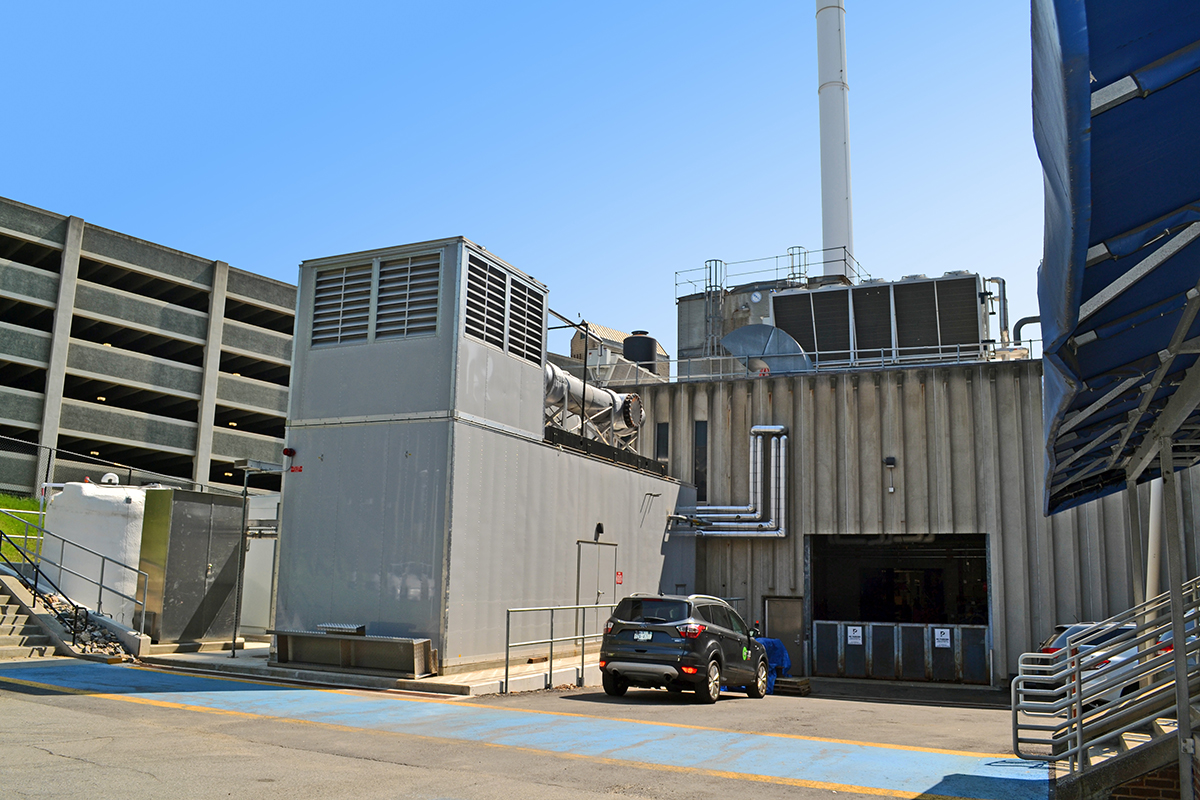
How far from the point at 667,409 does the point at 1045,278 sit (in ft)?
72.6

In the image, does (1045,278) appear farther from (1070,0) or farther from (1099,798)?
(1099,798)

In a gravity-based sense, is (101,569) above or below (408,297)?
below

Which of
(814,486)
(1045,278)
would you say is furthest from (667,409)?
(1045,278)

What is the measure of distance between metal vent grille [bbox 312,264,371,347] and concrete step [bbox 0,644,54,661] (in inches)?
267

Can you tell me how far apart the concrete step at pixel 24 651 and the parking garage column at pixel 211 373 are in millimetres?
36463

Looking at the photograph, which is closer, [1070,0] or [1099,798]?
[1070,0]

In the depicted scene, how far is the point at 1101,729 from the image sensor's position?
8320 mm

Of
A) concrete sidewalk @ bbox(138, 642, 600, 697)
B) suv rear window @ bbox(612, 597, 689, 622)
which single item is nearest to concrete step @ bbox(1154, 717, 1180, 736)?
suv rear window @ bbox(612, 597, 689, 622)

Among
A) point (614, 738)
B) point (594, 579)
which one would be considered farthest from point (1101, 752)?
point (594, 579)

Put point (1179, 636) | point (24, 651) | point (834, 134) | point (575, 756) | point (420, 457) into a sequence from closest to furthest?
point (1179, 636) < point (575, 756) < point (420, 457) < point (24, 651) < point (834, 134)

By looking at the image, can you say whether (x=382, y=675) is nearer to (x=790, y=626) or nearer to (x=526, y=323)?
(x=526, y=323)

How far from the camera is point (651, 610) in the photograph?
14055 millimetres

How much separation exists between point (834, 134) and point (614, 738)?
133 feet

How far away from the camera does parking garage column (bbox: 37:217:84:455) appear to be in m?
44.1
